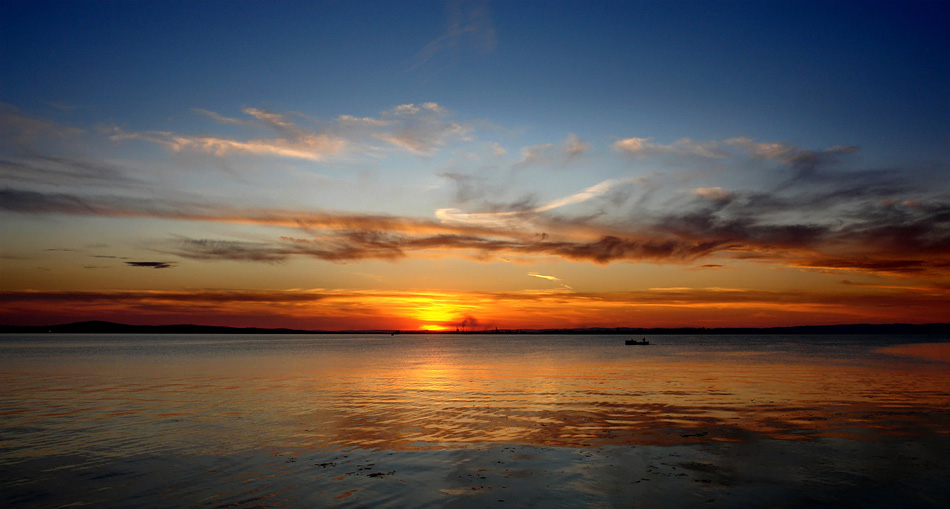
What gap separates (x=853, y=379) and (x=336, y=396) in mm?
46745

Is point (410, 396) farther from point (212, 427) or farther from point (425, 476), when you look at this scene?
point (425, 476)

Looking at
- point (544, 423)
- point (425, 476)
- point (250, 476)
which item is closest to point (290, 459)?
point (250, 476)

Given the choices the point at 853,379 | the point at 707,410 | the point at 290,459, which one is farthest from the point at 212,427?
the point at 853,379

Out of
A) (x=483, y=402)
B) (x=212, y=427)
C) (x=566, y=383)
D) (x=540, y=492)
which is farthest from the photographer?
(x=566, y=383)

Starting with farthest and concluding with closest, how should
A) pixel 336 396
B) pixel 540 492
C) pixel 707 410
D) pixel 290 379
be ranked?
1. pixel 290 379
2. pixel 336 396
3. pixel 707 410
4. pixel 540 492

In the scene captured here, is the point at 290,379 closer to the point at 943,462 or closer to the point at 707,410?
the point at 707,410

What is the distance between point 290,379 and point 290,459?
112 ft

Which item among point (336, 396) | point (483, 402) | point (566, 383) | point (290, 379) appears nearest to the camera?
point (483, 402)

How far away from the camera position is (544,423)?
26531 mm

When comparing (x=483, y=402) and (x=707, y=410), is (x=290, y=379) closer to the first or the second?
(x=483, y=402)

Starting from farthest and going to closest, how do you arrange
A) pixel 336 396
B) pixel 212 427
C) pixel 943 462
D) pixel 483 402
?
pixel 336 396
pixel 483 402
pixel 212 427
pixel 943 462

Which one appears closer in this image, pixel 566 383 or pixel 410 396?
pixel 410 396

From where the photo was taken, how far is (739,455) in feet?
64.1

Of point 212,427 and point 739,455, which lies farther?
point 212,427
